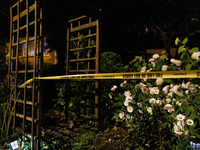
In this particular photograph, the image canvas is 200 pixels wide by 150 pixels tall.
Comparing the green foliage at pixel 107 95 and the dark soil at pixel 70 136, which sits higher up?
the green foliage at pixel 107 95

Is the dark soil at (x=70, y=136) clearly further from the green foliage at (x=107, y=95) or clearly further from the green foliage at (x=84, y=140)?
the green foliage at (x=107, y=95)

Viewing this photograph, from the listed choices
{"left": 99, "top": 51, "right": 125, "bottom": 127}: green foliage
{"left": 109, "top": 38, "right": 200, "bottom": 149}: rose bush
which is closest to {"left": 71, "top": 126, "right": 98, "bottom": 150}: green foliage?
{"left": 99, "top": 51, "right": 125, "bottom": 127}: green foliage

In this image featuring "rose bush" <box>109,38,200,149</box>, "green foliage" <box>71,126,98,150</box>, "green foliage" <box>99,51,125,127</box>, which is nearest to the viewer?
"rose bush" <box>109,38,200,149</box>

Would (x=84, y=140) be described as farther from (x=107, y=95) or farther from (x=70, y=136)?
(x=107, y=95)

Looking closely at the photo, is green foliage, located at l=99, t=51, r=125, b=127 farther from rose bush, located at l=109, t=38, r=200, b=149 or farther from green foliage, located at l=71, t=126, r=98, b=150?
rose bush, located at l=109, t=38, r=200, b=149

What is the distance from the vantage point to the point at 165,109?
1989mm

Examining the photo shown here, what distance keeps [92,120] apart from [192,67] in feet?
7.53

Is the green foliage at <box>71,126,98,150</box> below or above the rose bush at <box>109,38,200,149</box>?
below

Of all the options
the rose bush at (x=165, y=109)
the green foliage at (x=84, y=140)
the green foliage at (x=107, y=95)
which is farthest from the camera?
the green foliage at (x=107, y=95)

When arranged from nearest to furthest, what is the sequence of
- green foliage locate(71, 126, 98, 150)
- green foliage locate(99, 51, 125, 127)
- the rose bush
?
the rose bush
green foliage locate(71, 126, 98, 150)
green foliage locate(99, 51, 125, 127)

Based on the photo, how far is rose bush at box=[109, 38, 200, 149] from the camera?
1.72 m

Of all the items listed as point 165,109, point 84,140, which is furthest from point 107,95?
point 165,109

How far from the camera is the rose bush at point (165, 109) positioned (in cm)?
172

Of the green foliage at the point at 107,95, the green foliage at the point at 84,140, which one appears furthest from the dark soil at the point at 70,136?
the green foliage at the point at 107,95
